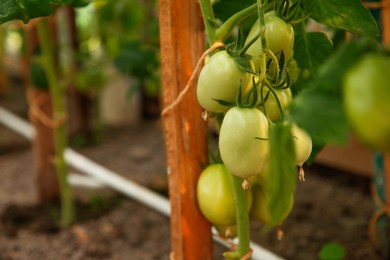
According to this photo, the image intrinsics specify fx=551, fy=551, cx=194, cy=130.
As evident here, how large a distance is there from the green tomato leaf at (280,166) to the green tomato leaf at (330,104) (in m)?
0.05

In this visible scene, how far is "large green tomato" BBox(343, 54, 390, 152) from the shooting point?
0.30 m

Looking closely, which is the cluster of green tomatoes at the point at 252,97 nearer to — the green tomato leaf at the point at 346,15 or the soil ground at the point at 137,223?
the green tomato leaf at the point at 346,15

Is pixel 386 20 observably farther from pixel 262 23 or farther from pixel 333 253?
pixel 262 23

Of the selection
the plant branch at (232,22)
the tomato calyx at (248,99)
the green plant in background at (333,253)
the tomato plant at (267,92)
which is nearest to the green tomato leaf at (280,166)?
the tomato plant at (267,92)

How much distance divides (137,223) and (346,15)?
1.20 m


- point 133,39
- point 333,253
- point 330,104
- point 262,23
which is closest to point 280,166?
point 330,104

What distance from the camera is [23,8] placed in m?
0.61

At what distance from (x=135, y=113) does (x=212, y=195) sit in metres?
2.31

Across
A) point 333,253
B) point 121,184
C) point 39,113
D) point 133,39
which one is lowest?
point 121,184

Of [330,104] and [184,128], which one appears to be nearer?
[330,104]

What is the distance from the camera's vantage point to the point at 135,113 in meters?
3.03

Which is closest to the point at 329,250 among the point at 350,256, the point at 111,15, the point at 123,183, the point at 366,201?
the point at 350,256

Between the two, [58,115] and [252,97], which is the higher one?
[252,97]

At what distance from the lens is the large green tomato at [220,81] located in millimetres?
543
